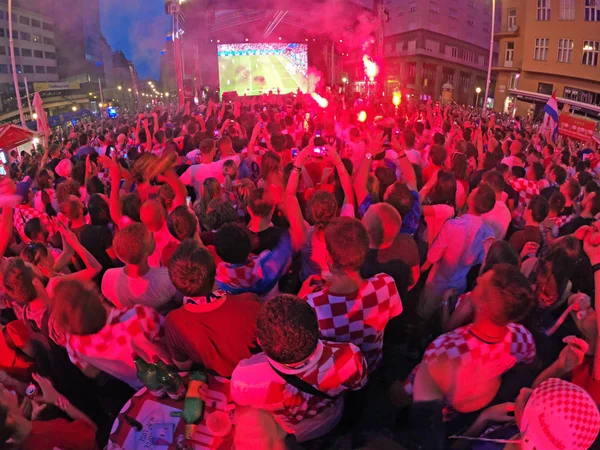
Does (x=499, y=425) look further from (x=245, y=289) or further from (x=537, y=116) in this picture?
(x=537, y=116)

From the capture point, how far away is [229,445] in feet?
5.60

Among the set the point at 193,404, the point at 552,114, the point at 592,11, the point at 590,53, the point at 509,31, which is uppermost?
the point at 509,31

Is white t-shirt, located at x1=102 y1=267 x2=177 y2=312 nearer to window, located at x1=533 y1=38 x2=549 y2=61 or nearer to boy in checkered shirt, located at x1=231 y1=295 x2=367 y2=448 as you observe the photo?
boy in checkered shirt, located at x1=231 y1=295 x2=367 y2=448

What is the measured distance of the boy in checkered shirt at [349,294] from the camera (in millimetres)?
2129

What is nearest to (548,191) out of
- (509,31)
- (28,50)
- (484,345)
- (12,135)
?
(484,345)

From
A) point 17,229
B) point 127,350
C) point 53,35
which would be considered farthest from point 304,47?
point 53,35

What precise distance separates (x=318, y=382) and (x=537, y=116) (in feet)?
98.0

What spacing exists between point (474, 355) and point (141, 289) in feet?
6.34

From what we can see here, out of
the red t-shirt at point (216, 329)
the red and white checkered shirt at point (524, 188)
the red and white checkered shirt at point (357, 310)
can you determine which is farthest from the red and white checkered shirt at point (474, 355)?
the red and white checkered shirt at point (524, 188)

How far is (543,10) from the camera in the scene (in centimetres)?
2611

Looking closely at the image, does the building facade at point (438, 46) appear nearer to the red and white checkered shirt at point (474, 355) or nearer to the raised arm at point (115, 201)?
the raised arm at point (115, 201)

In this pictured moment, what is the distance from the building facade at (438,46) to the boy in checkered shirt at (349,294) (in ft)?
116

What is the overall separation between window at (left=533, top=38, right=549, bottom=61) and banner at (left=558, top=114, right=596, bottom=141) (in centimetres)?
2303

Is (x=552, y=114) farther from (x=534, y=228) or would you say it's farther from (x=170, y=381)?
(x=170, y=381)
